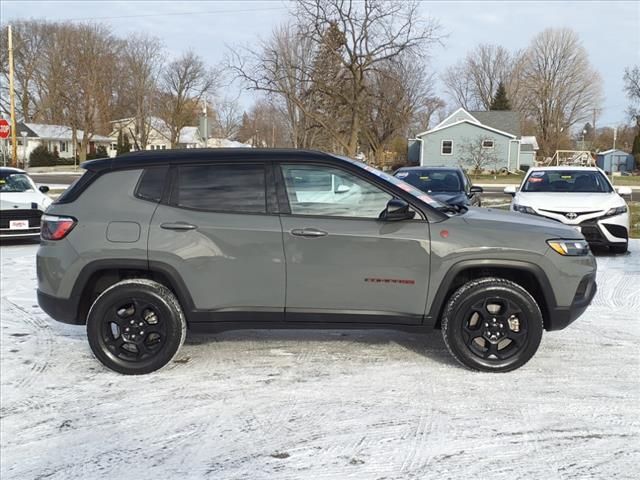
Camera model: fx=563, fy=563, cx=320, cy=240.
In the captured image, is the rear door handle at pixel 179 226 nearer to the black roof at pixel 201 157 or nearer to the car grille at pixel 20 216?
the black roof at pixel 201 157

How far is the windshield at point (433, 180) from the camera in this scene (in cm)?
1132

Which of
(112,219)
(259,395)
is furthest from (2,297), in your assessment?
(259,395)

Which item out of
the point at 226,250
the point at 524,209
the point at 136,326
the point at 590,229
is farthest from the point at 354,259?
the point at 590,229

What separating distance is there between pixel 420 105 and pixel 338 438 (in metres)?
55.1

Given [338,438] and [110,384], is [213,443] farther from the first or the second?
[110,384]

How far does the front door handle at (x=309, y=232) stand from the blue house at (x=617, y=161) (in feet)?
220

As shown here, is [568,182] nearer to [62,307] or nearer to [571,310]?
[571,310]

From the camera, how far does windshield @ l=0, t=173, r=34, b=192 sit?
1094 cm

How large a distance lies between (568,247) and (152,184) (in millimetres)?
3218

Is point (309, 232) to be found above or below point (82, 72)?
below

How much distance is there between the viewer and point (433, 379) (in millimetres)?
4211

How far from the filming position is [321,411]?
3.71 m

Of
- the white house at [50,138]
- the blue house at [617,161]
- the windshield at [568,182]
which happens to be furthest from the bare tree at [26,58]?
the blue house at [617,161]

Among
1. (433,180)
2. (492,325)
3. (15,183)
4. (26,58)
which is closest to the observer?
(492,325)
